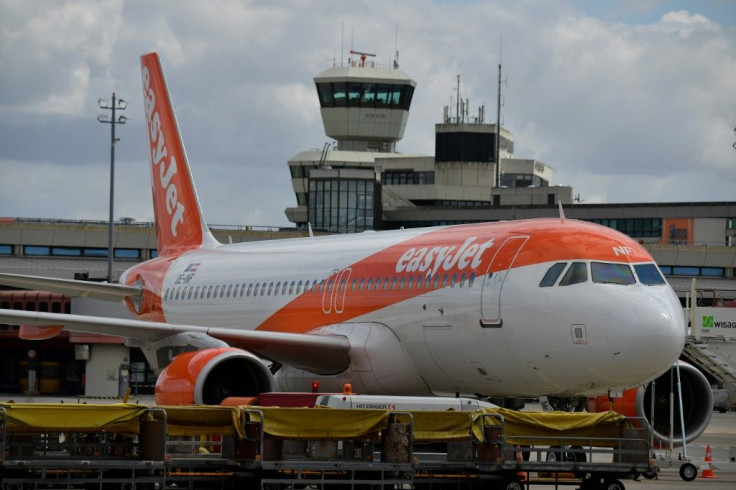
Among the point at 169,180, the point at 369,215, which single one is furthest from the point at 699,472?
the point at 369,215

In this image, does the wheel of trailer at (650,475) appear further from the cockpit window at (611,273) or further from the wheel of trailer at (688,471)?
the cockpit window at (611,273)

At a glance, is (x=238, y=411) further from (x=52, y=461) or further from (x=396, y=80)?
(x=396, y=80)

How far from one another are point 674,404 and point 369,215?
75.7m

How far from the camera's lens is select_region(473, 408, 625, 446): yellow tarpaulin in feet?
60.3

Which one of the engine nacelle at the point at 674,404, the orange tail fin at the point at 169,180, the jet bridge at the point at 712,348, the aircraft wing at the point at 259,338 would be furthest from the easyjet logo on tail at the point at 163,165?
the engine nacelle at the point at 674,404

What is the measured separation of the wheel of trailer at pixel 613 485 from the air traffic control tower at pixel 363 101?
3796 inches

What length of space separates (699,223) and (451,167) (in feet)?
104

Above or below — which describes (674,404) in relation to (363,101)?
below

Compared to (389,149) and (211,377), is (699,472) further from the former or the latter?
(389,149)

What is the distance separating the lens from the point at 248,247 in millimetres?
32781

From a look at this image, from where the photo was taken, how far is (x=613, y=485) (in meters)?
18.8

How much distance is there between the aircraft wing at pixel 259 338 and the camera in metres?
26.0

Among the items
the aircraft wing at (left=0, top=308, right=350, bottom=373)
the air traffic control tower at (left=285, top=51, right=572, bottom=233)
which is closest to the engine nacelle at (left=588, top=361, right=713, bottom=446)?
the aircraft wing at (left=0, top=308, right=350, bottom=373)

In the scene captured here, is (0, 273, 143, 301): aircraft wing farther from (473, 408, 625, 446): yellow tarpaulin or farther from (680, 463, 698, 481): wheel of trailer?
(473, 408, 625, 446): yellow tarpaulin
